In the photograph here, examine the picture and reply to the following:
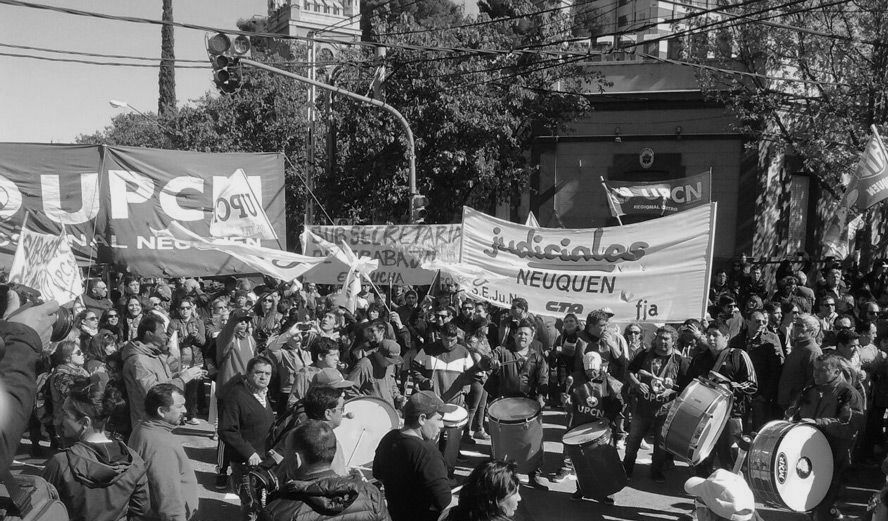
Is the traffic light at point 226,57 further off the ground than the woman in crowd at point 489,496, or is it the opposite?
the traffic light at point 226,57

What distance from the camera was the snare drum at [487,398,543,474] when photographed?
25.0ft

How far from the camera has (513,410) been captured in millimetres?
7754

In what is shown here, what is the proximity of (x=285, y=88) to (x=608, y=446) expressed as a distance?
1133 inches

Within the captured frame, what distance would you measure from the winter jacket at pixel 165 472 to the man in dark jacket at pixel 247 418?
1396 millimetres

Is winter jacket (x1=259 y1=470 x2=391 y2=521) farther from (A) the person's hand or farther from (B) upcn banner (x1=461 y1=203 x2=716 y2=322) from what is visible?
(B) upcn banner (x1=461 y1=203 x2=716 y2=322)

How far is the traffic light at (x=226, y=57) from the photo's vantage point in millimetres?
13531

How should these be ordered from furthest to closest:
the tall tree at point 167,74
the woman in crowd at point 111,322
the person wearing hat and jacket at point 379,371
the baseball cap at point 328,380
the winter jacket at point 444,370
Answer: the tall tree at point 167,74, the woman in crowd at point 111,322, the winter jacket at point 444,370, the person wearing hat and jacket at point 379,371, the baseball cap at point 328,380

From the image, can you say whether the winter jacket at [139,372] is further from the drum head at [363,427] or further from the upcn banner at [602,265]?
the upcn banner at [602,265]

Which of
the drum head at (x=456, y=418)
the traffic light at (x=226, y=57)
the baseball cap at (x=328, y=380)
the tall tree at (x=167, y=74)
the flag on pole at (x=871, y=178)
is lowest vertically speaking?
the drum head at (x=456, y=418)

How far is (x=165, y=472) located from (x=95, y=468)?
0.54m

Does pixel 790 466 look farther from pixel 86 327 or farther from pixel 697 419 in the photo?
pixel 86 327

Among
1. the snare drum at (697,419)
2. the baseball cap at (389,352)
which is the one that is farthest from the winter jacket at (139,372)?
the snare drum at (697,419)

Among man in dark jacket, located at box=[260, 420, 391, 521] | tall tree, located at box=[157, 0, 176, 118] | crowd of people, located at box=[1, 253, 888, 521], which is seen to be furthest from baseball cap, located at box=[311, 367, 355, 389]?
tall tree, located at box=[157, 0, 176, 118]

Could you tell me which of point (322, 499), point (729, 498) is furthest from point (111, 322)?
point (729, 498)
